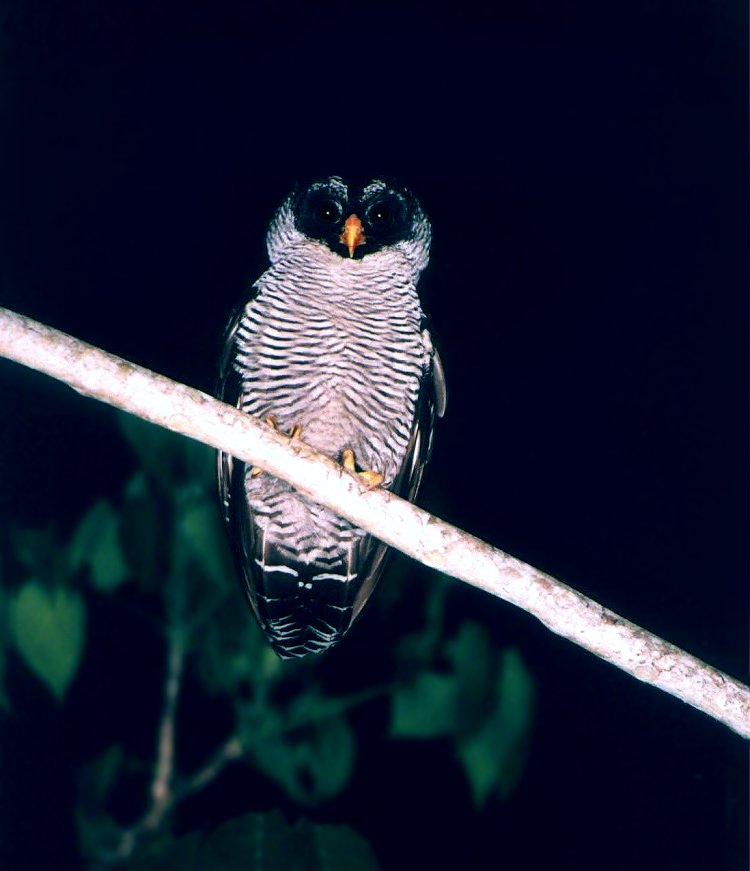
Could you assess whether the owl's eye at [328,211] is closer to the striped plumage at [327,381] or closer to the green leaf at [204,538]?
the striped plumage at [327,381]

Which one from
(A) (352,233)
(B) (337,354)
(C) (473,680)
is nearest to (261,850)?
(C) (473,680)

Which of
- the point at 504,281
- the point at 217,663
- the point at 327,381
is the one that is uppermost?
the point at 504,281

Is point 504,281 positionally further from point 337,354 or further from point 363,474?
point 363,474

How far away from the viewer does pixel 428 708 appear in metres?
1.16

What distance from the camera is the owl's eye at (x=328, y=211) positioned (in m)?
1.18

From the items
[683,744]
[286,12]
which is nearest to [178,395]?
[286,12]

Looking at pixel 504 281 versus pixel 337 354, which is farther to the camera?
pixel 504 281

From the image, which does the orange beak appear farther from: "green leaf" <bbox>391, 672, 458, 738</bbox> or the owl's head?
"green leaf" <bbox>391, 672, 458, 738</bbox>

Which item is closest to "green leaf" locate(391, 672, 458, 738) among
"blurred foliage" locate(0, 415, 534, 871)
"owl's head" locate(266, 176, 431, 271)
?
"blurred foliage" locate(0, 415, 534, 871)

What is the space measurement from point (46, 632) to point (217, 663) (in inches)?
10.0

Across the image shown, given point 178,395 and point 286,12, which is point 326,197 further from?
point 178,395

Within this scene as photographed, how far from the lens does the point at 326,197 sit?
1.18 metres

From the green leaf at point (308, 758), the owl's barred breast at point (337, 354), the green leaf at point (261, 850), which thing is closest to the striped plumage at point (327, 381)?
the owl's barred breast at point (337, 354)

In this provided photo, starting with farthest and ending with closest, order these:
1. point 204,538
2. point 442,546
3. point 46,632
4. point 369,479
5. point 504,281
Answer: point 504,281
point 204,538
point 46,632
point 369,479
point 442,546
